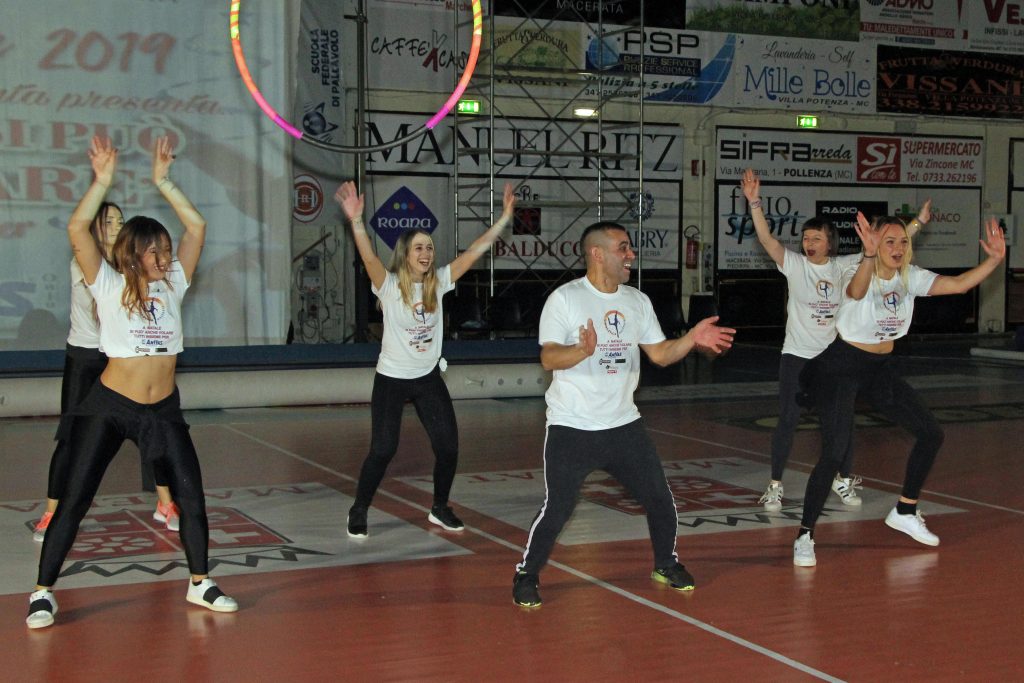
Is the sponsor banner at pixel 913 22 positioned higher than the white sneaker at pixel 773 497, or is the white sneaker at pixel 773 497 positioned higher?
the sponsor banner at pixel 913 22

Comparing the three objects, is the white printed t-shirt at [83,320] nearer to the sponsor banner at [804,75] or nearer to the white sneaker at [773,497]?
the white sneaker at [773,497]

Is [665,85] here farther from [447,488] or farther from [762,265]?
[447,488]

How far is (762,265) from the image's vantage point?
76.1 ft

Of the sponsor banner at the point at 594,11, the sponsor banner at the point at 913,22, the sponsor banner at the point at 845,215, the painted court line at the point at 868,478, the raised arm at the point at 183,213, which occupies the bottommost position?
the painted court line at the point at 868,478

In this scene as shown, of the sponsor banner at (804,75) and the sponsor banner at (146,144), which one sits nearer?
the sponsor banner at (146,144)

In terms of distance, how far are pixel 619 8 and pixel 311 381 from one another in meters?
11.1

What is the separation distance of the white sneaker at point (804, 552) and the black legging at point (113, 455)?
3.09 metres

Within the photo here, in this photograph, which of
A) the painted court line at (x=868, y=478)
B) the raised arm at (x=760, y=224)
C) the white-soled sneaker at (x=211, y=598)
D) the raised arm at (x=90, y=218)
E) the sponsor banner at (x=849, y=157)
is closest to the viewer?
the raised arm at (x=90, y=218)

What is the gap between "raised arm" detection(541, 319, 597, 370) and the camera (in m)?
4.98

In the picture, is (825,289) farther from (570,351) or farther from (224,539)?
(224,539)

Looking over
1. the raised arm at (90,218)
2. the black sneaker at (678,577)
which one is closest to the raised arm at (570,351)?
the black sneaker at (678,577)

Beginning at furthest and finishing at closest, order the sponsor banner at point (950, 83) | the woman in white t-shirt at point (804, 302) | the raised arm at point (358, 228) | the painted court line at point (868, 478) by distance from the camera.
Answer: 1. the sponsor banner at point (950, 83)
2. the painted court line at point (868, 478)
3. the woman in white t-shirt at point (804, 302)
4. the raised arm at point (358, 228)

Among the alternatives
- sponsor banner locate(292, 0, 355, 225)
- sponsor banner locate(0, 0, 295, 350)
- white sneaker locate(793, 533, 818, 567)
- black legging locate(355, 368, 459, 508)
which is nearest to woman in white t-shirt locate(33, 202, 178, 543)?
black legging locate(355, 368, 459, 508)

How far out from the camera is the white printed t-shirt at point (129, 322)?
5.24 meters
